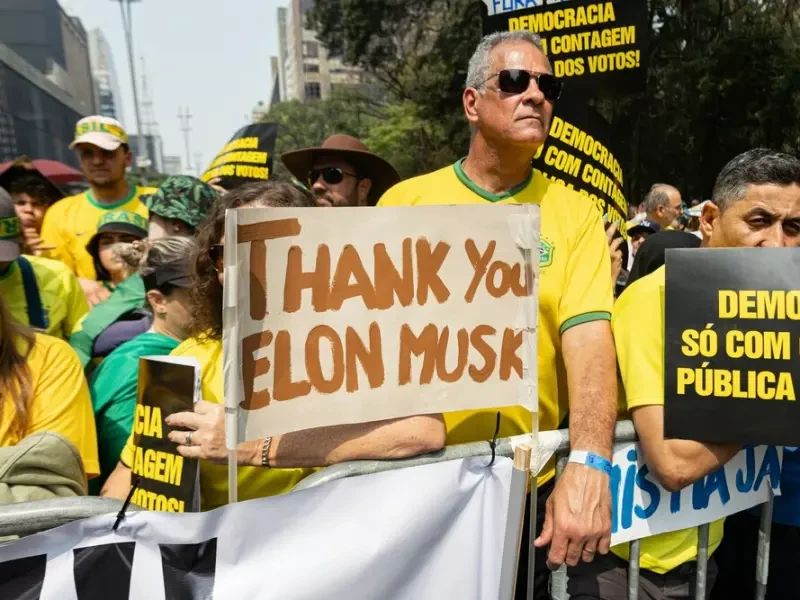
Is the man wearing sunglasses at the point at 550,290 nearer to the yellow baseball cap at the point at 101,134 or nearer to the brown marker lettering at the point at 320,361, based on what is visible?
the brown marker lettering at the point at 320,361

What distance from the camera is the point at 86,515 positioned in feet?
5.05

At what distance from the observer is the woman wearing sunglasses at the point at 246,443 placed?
179 centimetres

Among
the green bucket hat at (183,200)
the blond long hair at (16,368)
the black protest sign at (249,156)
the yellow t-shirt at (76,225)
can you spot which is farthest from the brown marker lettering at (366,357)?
the black protest sign at (249,156)

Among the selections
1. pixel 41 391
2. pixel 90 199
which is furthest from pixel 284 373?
pixel 90 199

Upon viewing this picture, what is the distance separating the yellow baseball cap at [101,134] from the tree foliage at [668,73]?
15.4 m

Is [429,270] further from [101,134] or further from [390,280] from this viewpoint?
[101,134]

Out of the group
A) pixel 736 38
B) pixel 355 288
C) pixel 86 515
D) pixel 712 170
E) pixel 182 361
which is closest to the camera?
pixel 86 515

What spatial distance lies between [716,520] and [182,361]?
1.68 m

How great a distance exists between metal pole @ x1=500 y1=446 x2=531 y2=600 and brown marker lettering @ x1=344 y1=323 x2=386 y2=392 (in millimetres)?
413

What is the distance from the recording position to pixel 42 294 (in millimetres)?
3219

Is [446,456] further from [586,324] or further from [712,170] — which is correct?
[712,170]

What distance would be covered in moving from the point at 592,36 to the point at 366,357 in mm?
3354

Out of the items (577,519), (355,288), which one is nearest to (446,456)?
(577,519)

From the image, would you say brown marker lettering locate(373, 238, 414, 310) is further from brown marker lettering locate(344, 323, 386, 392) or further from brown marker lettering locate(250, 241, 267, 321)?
brown marker lettering locate(250, 241, 267, 321)
